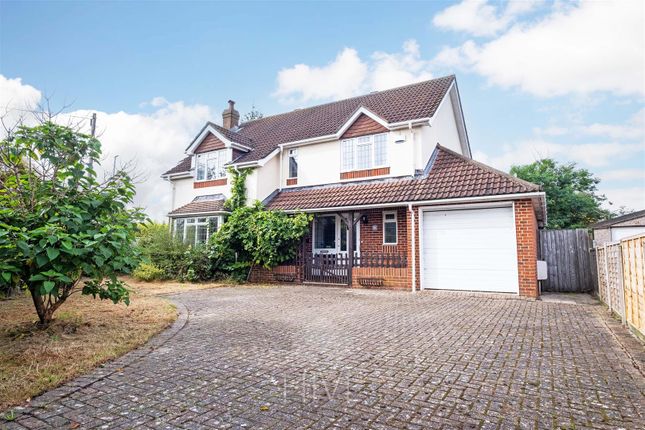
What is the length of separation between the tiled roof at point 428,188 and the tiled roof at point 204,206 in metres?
2.61

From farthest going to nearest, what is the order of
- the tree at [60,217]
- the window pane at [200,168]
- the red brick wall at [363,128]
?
the window pane at [200,168] < the red brick wall at [363,128] < the tree at [60,217]

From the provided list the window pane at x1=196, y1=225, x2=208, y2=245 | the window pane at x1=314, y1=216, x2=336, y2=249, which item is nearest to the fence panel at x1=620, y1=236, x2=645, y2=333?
the window pane at x1=314, y1=216, x2=336, y2=249

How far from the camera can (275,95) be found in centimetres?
2419

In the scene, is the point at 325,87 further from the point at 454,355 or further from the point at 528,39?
the point at 454,355

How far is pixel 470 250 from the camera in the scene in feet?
36.6

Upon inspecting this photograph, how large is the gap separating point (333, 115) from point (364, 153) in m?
4.43

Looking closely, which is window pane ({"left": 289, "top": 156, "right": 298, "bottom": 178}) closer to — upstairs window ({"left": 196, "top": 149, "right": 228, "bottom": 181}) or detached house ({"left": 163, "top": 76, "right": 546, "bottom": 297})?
detached house ({"left": 163, "top": 76, "right": 546, "bottom": 297})

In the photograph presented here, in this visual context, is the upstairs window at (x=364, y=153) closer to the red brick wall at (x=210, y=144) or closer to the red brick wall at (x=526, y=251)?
the red brick wall at (x=526, y=251)

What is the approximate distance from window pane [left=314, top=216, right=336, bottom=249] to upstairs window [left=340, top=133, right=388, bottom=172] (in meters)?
2.34

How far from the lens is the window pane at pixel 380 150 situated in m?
14.1

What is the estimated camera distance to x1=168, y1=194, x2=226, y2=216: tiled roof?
16312mm

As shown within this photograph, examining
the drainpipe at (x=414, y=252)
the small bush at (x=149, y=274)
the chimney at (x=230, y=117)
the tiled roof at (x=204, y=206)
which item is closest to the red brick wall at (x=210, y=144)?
the tiled roof at (x=204, y=206)

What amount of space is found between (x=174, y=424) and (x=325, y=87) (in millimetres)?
24176

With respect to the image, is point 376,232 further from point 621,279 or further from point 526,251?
point 621,279
